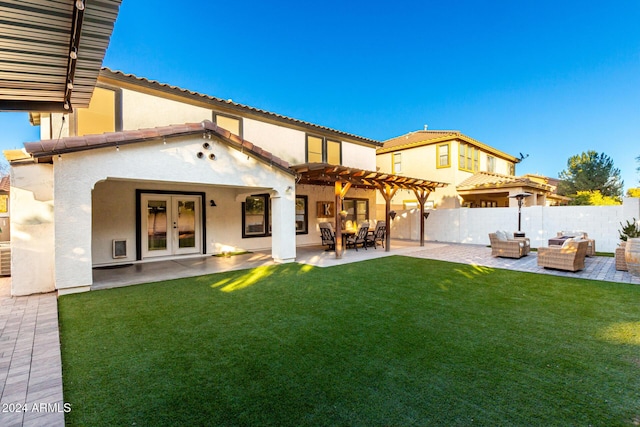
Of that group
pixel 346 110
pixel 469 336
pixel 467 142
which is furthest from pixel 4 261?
pixel 346 110

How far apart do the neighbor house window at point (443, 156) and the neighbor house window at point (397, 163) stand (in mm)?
2661

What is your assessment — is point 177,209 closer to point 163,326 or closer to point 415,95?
point 163,326

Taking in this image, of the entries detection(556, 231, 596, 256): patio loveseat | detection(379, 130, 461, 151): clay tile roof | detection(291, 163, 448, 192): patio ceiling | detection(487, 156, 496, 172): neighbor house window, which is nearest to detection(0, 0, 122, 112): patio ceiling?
detection(291, 163, 448, 192): patio ceiling

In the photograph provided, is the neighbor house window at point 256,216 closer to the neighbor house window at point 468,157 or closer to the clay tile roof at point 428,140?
the clay tile roof at point 428,140

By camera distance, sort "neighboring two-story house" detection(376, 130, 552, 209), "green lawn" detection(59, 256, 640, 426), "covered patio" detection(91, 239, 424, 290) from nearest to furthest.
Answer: "green lawn" detection(59, 256, 640, 426) < "covered patio" detection(91, 239, 424, 290) < "neighboring two-story house" detection(376, 130, 552, 209)

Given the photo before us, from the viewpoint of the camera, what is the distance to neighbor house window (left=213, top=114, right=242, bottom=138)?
10831 millimetres

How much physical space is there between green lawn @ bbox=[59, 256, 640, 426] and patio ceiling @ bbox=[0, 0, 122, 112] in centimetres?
327

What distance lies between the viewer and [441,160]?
1858 centimetres

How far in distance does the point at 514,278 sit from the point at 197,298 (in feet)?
24.6

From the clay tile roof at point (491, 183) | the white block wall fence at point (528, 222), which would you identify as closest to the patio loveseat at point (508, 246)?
the white block wall fence at point (528, 222)

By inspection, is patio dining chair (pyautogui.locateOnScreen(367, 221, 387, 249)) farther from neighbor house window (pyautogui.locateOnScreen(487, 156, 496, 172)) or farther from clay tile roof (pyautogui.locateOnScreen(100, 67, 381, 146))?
neighbor house window (pyautogui.locateOnScreen(487, 156, 496, 172))

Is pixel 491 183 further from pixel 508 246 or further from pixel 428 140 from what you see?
pixel 508 246

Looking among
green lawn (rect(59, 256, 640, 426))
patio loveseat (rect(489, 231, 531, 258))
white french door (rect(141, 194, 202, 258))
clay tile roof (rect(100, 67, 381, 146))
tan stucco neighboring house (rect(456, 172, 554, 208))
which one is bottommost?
green lawn (rect(59, 256, 640, 426))

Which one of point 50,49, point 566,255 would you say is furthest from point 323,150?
point 50,49
